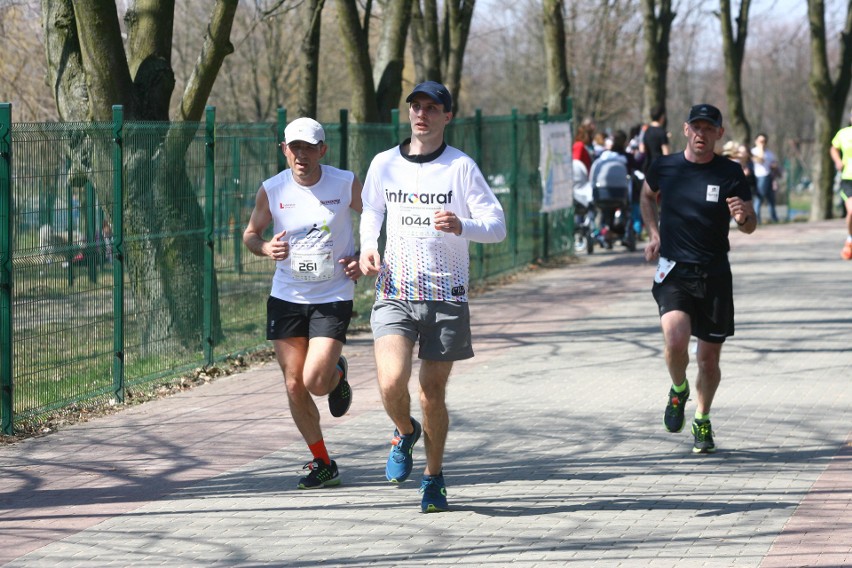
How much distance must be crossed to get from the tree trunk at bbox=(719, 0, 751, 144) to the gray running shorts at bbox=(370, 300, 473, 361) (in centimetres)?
2629

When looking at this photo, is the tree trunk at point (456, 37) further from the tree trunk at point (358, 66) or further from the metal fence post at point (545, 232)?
the tree trunk at point (358, 66)

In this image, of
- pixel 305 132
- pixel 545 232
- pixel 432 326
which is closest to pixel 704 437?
pixel 432 326

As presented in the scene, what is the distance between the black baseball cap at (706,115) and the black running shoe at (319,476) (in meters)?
2.89

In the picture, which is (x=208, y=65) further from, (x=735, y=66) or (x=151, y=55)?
(x=735, y=66)

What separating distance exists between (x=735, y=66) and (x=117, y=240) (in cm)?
2578

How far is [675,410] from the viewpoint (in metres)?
8.41

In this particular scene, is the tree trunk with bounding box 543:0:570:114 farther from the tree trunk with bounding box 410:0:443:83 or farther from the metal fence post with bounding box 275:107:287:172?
the metal fence post with bounding box 275:107:287:172

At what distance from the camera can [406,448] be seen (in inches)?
292

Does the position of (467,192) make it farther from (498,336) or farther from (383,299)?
(498,336)

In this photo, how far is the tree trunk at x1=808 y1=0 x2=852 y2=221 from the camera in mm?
32000

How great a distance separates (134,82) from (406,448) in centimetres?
604

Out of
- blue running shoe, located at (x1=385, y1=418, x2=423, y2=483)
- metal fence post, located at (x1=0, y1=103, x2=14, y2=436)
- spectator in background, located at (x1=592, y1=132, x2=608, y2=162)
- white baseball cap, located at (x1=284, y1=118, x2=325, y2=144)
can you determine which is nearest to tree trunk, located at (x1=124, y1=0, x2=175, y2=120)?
metal fence post, located at (x1=0, y1=103, x2=14, y2=436)

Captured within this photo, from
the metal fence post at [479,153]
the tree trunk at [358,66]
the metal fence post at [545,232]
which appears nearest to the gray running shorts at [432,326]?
the tree trunk at [358,66]

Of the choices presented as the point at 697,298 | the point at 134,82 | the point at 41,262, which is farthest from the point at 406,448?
the point at 134,82
